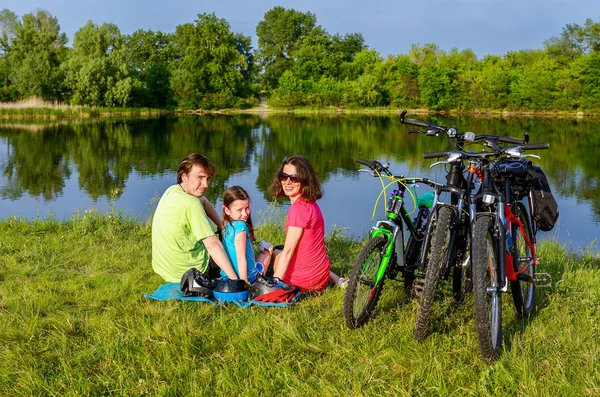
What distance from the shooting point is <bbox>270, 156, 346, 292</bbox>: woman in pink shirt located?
3971 mm

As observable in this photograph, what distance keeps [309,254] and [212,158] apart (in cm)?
1669

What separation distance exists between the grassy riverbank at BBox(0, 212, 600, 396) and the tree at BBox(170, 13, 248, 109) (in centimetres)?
5452

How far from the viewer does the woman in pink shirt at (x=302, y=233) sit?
13.0ft

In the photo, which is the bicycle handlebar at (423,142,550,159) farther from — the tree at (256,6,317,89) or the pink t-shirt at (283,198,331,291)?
the tree at (256,6,317,89)

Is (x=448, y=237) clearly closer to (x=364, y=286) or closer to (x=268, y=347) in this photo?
(x=364, y=286)

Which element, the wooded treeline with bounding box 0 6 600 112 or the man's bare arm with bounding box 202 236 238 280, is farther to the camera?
the wooded treeline with bounding box 0 6 600 112

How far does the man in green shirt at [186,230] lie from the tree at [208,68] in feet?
177

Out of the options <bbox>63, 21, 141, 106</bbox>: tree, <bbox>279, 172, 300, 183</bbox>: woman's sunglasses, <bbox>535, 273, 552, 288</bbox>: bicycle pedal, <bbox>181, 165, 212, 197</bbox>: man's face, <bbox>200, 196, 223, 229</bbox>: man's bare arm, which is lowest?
<bbox>535, 273, 552, 288</bbox>: bicycle pedal

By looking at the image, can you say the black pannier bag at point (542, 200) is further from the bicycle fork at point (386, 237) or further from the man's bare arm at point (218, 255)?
the man's bare arm at point (218, 255)

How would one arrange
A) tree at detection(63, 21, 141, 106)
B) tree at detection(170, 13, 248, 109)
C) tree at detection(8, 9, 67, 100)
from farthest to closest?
tree at detection(170, 13, 248, 109) < tree at detection(63, 21, 141, 106) < tree at detection(8, 9, 67, 100)

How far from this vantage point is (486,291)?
9.11 feet

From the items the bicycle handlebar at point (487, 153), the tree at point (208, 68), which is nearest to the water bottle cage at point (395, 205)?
the bicycle handlebar at point (487, 153)

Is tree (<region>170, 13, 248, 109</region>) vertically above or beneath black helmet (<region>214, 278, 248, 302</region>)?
above

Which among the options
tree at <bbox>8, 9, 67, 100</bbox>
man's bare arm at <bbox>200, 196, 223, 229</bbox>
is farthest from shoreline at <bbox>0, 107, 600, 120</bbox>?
man's bare arm at <bbox>200, 196, 223, 229</bbox>
